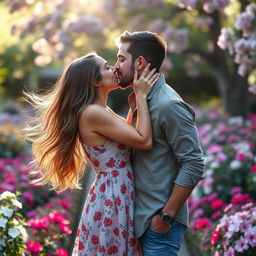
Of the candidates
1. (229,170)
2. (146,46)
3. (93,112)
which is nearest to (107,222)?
(93,112)

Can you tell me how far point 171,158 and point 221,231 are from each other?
1.47m

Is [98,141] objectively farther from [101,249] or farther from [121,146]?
[101,249]

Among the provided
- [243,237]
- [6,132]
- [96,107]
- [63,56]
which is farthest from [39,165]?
[63,56]

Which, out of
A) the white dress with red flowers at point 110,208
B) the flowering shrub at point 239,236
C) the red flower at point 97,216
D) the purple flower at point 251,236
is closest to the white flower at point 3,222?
the white dress with red flowers at point 110,208

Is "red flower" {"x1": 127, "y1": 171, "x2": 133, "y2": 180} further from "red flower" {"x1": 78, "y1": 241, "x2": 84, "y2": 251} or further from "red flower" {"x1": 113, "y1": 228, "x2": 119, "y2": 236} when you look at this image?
"red flower" {"x1": 78, "y1": 241, "x2": 84, "y2": 251}

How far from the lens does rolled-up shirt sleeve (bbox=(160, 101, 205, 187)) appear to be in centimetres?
292

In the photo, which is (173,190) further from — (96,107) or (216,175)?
(216,175)

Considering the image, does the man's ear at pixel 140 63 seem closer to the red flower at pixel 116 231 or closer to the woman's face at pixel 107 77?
the woman's face at pixel 107 77

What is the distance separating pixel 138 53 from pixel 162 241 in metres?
0.99

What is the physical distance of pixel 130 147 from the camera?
3314 mm

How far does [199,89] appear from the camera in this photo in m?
24.5

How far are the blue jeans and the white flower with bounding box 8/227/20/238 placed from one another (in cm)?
88

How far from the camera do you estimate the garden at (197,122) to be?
4.18 metres

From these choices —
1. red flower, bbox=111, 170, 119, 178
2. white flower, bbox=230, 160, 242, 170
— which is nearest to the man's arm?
red flower, bbox=111, 170, 119, 178
